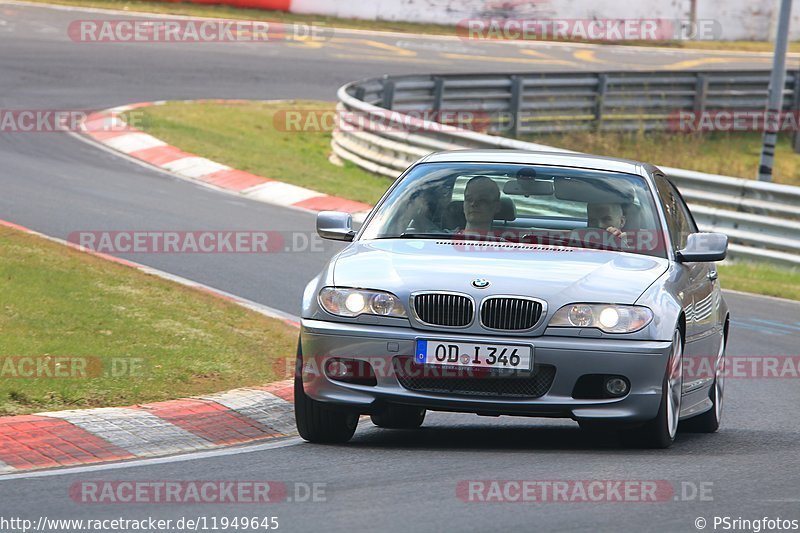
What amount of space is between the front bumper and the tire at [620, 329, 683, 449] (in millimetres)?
113

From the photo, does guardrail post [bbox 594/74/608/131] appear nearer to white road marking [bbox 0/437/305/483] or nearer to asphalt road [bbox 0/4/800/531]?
asphalt road [bbox 0/4/800/531]

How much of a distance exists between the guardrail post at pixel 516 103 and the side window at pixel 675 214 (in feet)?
55.5

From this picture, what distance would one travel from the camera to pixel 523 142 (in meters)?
20.5

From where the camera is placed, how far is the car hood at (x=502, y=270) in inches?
284

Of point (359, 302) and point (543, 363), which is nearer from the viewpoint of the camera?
point (543, 363)

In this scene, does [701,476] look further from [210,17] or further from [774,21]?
[774,21]

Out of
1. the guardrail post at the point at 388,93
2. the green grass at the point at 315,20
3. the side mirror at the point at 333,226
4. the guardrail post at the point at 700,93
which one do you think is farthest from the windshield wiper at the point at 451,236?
the green grass at the point at 315,20

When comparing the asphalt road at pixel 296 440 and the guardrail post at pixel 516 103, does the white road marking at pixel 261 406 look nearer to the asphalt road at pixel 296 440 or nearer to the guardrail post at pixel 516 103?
the asphalt road at pixel 296 440

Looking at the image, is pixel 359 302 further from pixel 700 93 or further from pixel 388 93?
pixel 700 93

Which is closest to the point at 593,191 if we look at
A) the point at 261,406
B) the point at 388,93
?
the point at 261,406

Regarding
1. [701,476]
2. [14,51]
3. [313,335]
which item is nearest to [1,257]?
[313,335]

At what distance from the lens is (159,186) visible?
18.2 meters

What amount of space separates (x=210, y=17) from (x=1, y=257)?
2334cm

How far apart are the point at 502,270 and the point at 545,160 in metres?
1.39
